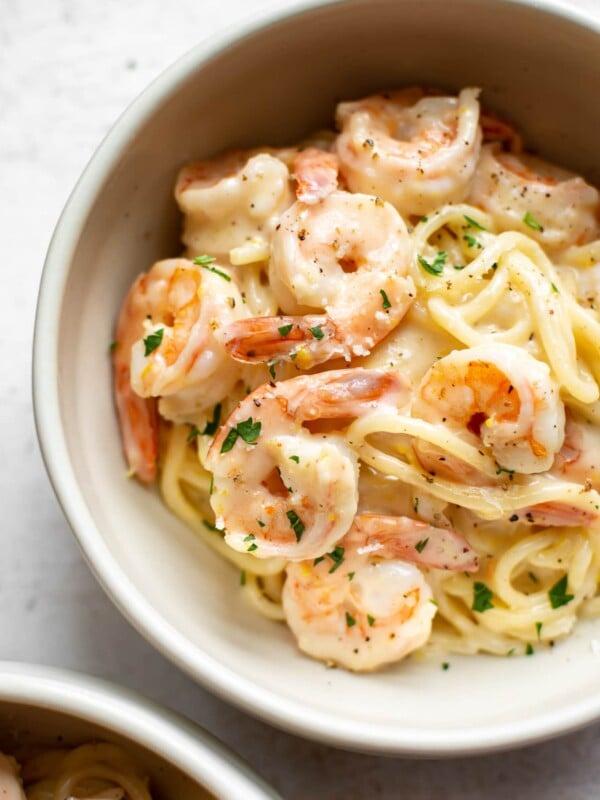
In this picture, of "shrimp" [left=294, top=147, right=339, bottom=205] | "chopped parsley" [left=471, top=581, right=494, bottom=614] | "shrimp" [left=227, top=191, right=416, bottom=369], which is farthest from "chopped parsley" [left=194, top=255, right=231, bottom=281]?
"chopped parsley" [left=471, top=581, right=494, bottom=614]

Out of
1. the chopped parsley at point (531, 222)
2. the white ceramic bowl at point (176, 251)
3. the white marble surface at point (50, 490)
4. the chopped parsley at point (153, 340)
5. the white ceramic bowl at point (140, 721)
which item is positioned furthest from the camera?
the white marble surface at point (50, 490)

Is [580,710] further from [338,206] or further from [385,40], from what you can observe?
[385,40]

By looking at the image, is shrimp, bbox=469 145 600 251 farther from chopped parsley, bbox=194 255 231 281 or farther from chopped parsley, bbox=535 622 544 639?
chopped parsley, bbox=535 622 544 639

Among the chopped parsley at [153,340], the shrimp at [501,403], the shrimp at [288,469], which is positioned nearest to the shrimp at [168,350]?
the chopped parsley at [153,340]

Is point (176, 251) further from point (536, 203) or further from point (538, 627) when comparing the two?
point (538, 627)

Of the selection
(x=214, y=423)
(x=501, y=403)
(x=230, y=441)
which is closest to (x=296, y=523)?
(x=230, y=441)

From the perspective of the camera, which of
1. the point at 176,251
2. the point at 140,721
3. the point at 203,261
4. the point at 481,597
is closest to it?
the point at 140,721

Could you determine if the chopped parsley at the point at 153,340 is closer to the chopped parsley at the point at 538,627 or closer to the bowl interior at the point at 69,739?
the bowl interior at the point at 69,739
